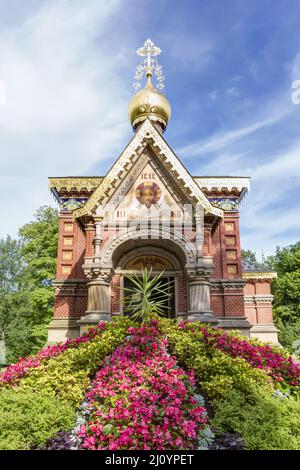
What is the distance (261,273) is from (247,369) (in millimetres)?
15552

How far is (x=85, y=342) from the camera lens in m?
8.95

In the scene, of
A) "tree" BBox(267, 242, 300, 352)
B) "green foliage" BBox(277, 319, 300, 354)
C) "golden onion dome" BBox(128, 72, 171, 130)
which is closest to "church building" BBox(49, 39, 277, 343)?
"golden onion dome" BBox(128, 72, 171, 130)

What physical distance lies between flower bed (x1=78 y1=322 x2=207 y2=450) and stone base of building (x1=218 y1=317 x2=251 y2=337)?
28.7ft

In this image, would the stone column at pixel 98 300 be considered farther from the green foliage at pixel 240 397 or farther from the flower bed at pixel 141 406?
the flower bed at pixel 141 406

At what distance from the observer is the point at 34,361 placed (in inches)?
342

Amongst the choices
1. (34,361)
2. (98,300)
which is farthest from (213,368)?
(98,300)

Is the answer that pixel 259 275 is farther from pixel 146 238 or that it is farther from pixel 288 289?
pixel 288 289

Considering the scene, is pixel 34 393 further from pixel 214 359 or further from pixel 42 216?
pixel 42 216

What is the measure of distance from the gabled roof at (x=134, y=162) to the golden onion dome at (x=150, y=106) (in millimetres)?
6542

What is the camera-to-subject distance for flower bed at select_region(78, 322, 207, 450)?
573 centimetres

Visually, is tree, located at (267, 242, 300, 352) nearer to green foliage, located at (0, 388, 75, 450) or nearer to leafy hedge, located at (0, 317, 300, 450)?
leafy hedge, located at (0, 317, 300, 450)

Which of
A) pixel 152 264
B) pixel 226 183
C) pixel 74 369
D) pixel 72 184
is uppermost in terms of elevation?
pixel 226 183

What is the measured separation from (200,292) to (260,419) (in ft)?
25.0
